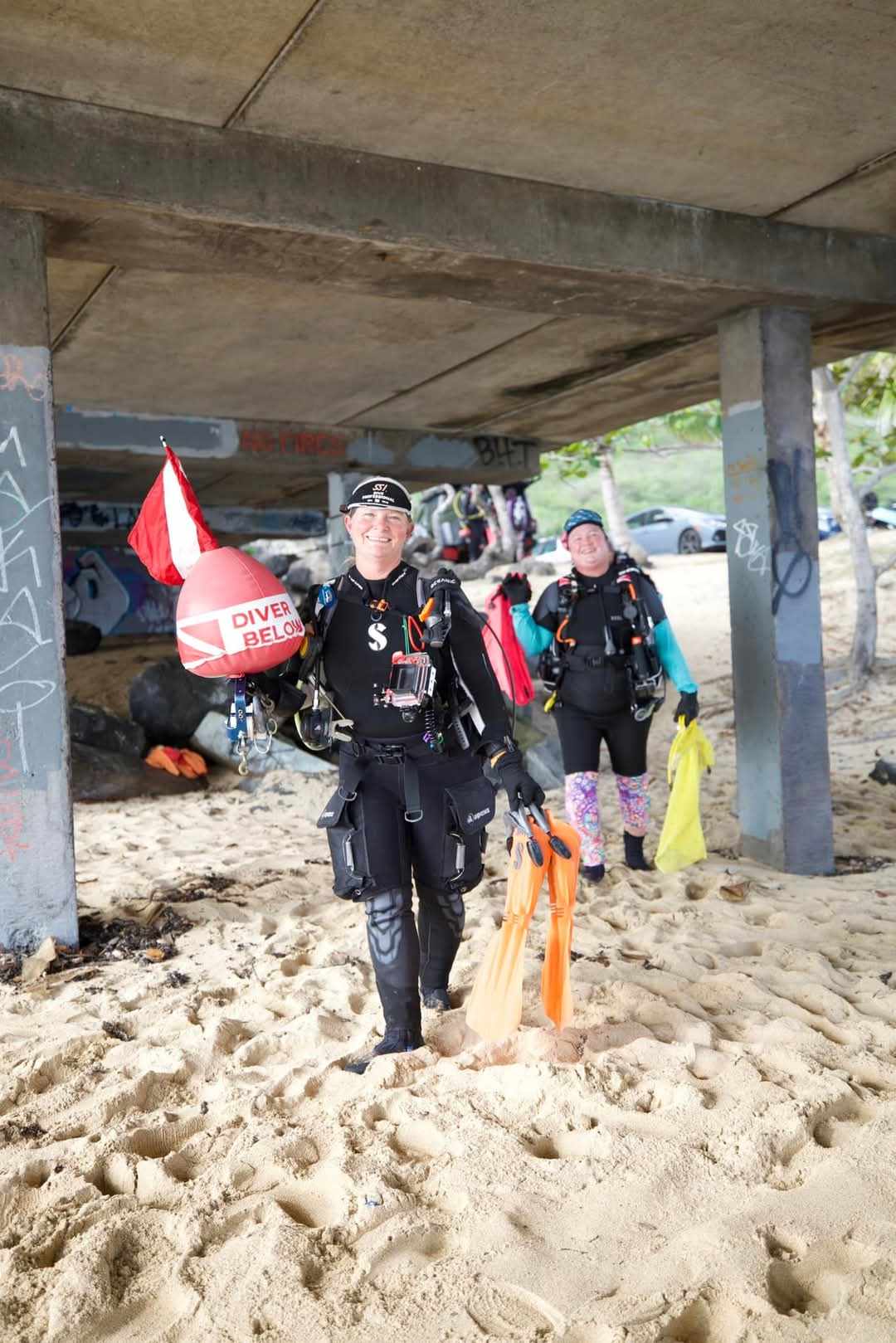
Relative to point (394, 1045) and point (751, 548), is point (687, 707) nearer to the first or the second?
point (751, 548)

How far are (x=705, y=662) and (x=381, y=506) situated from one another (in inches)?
434

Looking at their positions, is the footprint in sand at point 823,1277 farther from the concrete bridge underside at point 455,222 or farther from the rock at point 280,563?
the rock at point 280,563

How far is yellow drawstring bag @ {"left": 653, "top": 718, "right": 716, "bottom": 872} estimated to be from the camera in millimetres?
5688

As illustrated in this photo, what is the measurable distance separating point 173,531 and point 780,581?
3.76 m

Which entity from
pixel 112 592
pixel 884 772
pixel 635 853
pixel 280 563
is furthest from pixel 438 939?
pixel 280 563

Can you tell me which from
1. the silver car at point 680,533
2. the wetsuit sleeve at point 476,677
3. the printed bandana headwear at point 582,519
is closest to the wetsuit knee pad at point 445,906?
the wetsuit sleeve at point 476,677

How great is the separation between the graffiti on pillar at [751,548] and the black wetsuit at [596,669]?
33.4 inches

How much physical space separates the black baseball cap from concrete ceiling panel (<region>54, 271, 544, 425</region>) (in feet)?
9.39

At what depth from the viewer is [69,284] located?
6.06m

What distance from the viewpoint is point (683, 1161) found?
277 cm

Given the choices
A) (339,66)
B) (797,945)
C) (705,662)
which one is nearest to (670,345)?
(339,66)

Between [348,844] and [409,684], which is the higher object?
[409,684]

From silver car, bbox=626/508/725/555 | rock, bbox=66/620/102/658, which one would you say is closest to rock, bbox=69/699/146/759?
rock, bbox=66/620/102/658

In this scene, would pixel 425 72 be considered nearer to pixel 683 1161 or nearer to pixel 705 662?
pixel 683 1161
